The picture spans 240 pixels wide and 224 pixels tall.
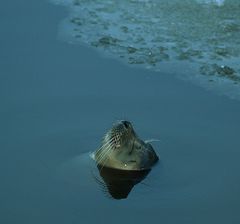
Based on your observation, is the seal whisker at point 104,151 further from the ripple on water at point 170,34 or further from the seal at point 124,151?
the ripple on water at point 170,34

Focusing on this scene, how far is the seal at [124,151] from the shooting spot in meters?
4.59

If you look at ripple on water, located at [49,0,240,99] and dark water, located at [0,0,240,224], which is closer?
dark water, located at [0,0,240,224]

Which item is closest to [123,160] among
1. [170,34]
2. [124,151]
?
[124,151]

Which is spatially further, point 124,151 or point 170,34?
point 170,34

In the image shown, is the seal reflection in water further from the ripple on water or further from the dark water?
the ripple on water

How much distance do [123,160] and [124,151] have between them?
0.34ft

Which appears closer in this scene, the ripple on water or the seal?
the seal

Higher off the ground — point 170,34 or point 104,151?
point 170,34

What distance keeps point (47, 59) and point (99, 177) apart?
1938 mm

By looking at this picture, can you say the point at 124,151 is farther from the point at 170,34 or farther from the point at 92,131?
the point at 170,34

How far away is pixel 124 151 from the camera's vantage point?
15.4 feet

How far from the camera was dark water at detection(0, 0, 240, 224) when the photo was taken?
4.45 metres

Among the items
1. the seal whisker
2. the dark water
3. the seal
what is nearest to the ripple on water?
the dark water

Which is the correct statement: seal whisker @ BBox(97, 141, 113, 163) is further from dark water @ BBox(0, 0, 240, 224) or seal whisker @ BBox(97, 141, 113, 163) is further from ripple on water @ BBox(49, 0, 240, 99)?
ripple on water @ BBox(49, 0, 240, 99)
